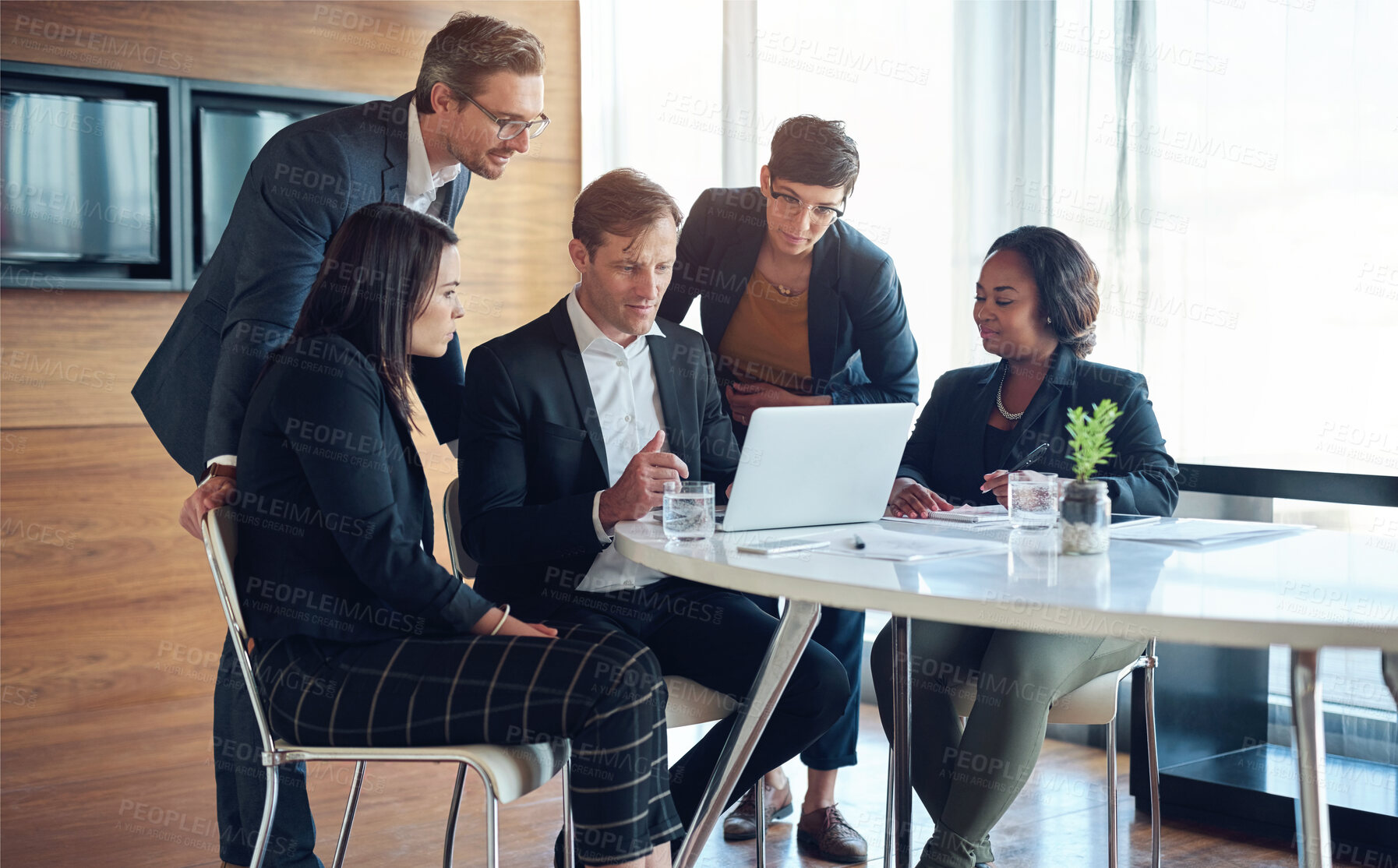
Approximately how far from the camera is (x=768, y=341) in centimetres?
266

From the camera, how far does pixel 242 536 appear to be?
1722 mm

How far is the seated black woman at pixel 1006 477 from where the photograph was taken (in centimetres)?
190

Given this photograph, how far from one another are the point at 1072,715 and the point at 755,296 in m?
1.12

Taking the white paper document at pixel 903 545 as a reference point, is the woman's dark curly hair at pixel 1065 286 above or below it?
above

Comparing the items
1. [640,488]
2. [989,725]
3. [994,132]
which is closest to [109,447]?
[640,488]

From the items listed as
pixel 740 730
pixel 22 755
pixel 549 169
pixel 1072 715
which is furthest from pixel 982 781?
pixel 549 169

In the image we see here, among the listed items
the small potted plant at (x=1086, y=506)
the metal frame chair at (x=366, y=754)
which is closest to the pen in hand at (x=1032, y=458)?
the small potted plant at (x=1086, y=506)

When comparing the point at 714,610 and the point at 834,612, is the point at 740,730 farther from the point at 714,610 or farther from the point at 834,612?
the point at 834,612

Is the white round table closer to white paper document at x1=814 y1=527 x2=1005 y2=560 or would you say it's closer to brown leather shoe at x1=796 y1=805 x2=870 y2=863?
white paper document at x1=814 y1=527 x2=1005 y2=560

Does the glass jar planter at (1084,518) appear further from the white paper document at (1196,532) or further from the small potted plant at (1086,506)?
the white paper document at (1196,532)

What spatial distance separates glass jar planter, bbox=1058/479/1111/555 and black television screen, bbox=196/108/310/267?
3.23m

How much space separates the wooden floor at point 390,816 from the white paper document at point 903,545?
3.34ft

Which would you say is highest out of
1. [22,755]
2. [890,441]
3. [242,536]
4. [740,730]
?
[890,441]

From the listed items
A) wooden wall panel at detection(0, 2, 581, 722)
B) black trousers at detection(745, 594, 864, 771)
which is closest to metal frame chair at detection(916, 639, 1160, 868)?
black trousers at detection(745, 594, 864, 771)
